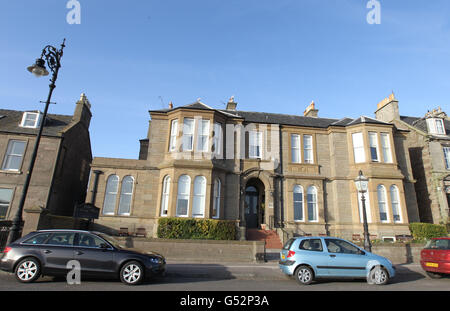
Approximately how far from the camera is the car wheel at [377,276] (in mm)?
8609

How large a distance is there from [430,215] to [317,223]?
11.5m

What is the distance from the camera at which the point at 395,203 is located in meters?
19.3

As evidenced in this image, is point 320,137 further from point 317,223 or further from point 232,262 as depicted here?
point 232,262

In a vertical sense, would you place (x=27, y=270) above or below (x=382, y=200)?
below

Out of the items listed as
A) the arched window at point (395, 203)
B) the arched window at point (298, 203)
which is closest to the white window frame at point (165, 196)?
the arched window at point (298, 203)

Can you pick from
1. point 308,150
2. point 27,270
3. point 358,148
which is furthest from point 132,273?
point 358,148

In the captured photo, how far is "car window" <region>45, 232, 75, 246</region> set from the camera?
764 centimetres

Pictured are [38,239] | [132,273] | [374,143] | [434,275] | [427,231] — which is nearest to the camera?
[132,273]

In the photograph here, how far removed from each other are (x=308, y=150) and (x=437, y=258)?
12467mm

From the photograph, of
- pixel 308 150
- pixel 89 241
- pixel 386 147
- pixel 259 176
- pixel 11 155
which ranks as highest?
pixel 386 147

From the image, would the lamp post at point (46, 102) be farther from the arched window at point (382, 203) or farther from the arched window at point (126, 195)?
the arched window at point (382, 203)

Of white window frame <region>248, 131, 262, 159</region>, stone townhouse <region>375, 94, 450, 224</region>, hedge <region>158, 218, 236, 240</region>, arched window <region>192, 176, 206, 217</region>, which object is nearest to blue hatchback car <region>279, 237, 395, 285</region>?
hedge <region>158, 218, 236, 240</region>

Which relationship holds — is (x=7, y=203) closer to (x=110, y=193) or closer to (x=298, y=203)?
(x=110, y=193)

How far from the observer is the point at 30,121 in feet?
67.8
